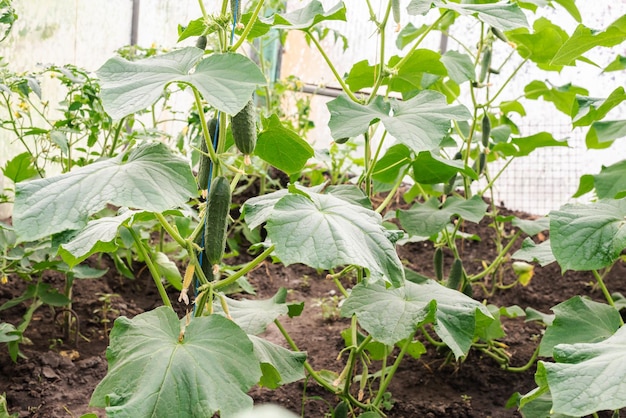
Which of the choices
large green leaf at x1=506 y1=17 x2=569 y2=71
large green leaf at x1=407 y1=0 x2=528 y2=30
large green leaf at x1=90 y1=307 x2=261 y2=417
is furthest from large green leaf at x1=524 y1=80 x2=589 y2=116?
large green leaf at x1=90 y1=307 x2=261 y2=417

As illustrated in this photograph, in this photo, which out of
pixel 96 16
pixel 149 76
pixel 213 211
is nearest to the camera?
pixel 149 76

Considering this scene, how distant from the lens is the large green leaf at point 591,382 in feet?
3.15

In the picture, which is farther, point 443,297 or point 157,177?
point 443,297

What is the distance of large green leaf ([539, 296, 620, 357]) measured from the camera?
167 centimetres

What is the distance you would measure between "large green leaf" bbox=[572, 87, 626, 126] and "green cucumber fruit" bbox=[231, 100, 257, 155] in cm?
94

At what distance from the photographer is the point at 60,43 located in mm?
3400

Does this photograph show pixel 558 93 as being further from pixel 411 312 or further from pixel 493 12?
pixel 411 312

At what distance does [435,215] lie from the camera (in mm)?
2055

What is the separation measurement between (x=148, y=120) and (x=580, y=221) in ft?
10.8

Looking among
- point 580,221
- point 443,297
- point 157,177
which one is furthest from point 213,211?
point 580,221

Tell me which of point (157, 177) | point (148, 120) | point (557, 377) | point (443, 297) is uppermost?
point (157, 177)

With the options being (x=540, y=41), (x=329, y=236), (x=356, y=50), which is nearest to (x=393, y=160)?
(x=540, y=41)

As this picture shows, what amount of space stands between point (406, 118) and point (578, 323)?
2.15ft

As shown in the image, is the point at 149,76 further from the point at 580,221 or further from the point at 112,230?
the point at 580,221
